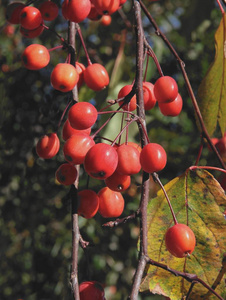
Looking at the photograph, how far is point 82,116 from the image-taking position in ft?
3.35

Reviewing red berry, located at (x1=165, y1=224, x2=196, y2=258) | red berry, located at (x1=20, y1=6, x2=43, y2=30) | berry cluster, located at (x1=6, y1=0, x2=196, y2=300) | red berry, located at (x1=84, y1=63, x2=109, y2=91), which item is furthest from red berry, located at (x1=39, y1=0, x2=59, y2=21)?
red berry, located at (x1=165, y1=224, x2=196, y2=258)

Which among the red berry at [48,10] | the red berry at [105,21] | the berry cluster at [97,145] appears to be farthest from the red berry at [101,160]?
the red berry at [105,21]

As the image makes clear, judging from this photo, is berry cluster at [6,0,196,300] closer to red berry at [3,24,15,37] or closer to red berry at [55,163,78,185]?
red berry at [55,163,78,185]

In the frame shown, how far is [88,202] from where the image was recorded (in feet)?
3.63

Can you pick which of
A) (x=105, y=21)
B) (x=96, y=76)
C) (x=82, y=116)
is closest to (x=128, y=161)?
(x=82, y=116)

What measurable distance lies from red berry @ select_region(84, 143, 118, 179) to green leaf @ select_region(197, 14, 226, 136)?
557 mm

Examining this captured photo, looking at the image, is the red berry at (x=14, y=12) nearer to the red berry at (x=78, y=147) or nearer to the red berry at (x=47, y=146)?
the red berry at (x=47, y=146)

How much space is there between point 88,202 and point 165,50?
1.73 metres

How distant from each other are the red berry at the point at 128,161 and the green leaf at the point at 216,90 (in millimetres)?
511

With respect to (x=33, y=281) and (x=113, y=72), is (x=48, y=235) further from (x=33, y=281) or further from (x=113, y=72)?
(x=113, y=72)

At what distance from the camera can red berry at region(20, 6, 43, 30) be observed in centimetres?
130

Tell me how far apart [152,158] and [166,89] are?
256mm

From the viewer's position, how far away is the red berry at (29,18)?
1298 mm

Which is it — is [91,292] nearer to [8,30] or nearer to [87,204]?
[87,204]
